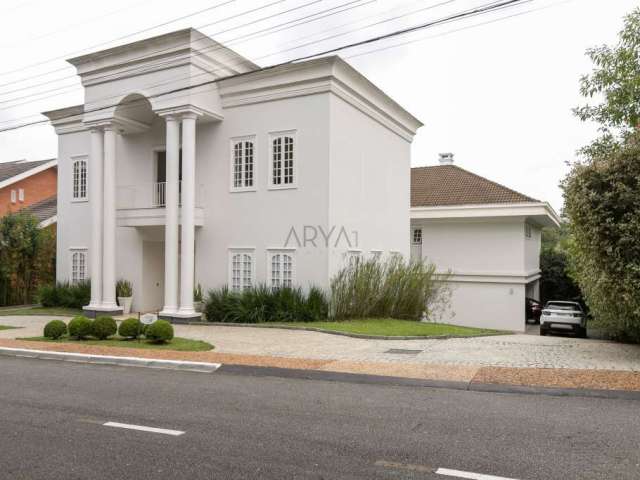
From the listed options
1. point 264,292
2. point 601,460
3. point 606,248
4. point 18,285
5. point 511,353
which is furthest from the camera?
point 18,285

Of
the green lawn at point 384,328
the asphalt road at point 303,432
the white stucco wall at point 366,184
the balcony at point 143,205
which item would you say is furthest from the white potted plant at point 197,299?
the asphalt road at point 303,432

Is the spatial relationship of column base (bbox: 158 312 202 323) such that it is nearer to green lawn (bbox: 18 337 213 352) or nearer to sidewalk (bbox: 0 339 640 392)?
green lawn (bbox: 18 337 213 352)

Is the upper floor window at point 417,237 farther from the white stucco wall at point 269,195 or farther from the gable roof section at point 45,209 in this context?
the gable roof section at point 45,209

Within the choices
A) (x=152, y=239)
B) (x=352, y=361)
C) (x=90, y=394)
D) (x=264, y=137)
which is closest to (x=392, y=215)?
(x=264, y=137)

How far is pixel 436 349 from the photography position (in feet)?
38.6

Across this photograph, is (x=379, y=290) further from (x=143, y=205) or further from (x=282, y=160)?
(x=143, y=205)

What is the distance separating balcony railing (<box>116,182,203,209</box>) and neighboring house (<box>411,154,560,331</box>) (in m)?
12.4

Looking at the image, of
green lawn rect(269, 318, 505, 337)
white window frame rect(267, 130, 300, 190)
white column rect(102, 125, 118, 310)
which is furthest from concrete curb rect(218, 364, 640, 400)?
white column rect(102, 125, 118, 310)

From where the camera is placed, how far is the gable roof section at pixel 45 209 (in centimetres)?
2797

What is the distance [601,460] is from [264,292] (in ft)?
41.1

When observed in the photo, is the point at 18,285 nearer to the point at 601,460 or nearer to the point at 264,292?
the point at 264,292

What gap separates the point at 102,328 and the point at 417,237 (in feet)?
60.9

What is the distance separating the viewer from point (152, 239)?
66.4 feet

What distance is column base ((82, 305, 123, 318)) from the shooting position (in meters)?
18.7
